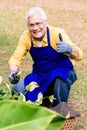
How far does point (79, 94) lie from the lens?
5.18 m

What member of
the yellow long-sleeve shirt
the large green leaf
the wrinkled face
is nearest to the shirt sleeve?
the yellow long-sleeve shirt

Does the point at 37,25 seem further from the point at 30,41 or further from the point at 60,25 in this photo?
the point at 60,25

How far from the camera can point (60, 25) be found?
891 centimetres

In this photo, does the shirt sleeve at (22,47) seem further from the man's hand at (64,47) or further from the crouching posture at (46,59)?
the man's hand at (64,47)

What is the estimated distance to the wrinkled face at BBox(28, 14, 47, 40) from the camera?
380cm

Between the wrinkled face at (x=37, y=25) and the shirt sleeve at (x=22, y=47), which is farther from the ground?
the wrinkled face at (x=37, y=25)

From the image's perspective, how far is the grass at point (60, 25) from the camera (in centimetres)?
515

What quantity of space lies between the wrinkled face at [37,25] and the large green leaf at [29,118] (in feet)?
7.83

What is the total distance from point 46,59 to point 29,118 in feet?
8.58

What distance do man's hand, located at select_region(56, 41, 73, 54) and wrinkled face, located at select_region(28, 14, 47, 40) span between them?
0.21 meters

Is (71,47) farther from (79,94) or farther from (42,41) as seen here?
(79,94)

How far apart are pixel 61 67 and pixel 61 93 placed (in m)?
0.27

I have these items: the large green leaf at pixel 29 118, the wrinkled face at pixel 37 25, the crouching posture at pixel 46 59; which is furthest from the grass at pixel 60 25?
the large green leaf at pixel 29 118

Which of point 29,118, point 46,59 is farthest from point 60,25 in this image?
point 29,118
